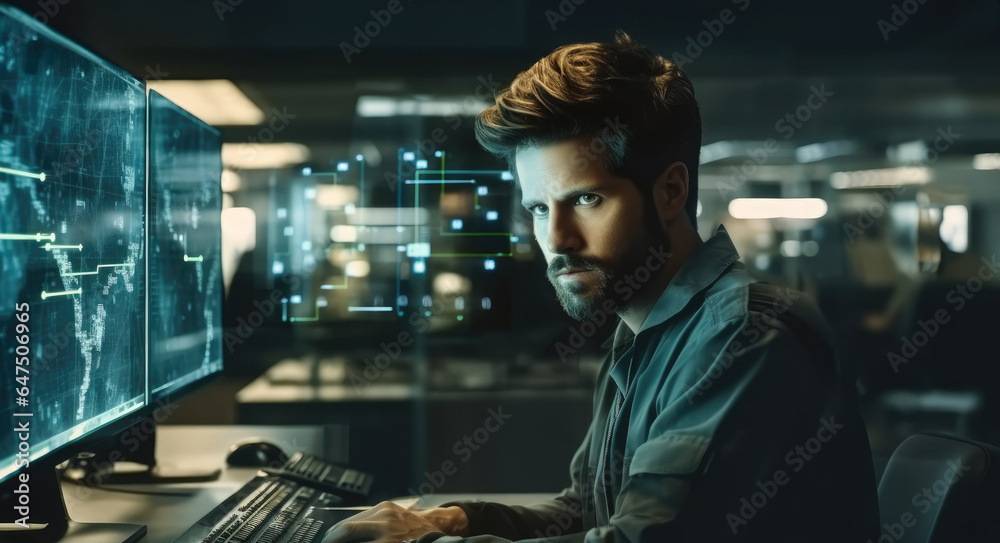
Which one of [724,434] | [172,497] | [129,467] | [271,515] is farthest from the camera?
[129,467]

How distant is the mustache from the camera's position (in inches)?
44.1

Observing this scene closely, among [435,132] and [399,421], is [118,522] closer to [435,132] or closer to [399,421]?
[399,421]

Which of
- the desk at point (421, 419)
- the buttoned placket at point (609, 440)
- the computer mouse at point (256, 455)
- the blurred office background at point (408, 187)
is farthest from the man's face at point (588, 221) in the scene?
the desk at point (421, 419)

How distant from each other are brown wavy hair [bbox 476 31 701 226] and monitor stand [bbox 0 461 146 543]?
35.8 inches

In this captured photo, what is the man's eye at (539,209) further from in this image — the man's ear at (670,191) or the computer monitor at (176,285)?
the computer monitor at (176,285)

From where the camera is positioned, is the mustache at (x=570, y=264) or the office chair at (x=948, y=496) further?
the mustache at (x=570, y=264)

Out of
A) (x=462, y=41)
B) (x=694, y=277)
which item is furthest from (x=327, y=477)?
(x=462, y=41)

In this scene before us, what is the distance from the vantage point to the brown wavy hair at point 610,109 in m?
1.10

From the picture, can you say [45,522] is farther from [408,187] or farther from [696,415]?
[408,187]

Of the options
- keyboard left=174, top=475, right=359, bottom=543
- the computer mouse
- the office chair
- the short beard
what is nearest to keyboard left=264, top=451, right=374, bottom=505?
keyboard left=174, top=475, right=359, bottom=543

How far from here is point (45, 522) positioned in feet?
→ 3.70

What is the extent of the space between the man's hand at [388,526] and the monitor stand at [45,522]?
15.9 inches

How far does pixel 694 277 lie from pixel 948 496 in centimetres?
47

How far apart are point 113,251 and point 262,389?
1.57m
